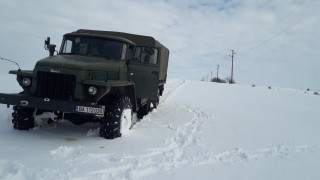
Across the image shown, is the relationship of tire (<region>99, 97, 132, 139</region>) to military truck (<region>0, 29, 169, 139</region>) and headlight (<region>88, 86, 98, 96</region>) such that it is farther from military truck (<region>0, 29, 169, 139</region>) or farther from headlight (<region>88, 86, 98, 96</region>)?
headlight (<region>88, 86, 98, 96</region>)

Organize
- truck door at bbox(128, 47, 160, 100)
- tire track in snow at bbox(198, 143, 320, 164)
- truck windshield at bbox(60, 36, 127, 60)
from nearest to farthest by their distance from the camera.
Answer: tire track in snow at bbox(198, 143, 320, 164) → truck windshield at bbox(60, 36, 127, 60) → truck door at bbox(128, 47, 160, 100)

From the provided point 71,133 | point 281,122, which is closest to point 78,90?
point 71,133

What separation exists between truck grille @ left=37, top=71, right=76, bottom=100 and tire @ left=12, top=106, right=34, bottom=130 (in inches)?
29.0

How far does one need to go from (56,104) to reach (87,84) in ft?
2.32

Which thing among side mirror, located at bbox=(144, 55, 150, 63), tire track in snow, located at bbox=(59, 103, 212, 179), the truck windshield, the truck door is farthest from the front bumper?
side mirror, located at bbox=(144, 55, 150, 63)

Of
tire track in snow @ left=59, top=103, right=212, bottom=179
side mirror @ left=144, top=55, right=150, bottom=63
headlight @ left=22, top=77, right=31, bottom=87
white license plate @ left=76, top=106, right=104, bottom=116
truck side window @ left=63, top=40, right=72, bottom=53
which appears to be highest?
truck side window @ left=63, top=40, right=72, bottom=53

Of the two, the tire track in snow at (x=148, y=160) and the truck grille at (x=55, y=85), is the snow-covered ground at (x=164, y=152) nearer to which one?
the tire track in snow at (x=148, y=160)

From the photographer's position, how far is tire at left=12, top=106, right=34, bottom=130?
7180 millimetres

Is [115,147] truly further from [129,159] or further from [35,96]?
[35,96]

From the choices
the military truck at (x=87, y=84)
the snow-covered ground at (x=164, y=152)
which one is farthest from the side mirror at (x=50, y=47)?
the snow-covered ground at (x=164, y=152)

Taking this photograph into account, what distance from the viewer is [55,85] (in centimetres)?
667

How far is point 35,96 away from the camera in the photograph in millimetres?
6789

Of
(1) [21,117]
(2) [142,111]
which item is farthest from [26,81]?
(2) [142,111]

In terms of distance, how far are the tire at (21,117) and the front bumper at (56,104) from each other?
2.07 ft
